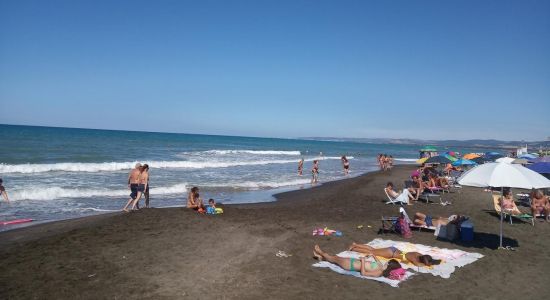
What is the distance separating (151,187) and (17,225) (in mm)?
8250

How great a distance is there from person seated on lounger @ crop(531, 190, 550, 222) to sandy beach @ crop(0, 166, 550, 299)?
0.59 metres

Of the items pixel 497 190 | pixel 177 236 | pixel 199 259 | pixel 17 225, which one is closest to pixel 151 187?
pixel 17 225

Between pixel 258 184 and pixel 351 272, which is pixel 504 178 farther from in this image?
pixel 258 184

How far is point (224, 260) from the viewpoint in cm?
763

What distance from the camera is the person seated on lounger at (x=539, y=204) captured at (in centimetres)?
1231

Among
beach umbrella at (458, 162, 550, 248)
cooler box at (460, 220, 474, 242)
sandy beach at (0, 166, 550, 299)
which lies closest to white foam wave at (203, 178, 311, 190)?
sandy beach at (0, 166, 550, 299)

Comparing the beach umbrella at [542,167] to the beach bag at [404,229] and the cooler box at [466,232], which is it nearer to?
the cooler box at [466,232]

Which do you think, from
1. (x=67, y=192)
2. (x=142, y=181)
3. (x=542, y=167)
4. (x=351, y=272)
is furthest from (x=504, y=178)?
(x=67, y=192)

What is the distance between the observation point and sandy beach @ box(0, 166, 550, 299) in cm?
611

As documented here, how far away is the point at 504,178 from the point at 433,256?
2.17m

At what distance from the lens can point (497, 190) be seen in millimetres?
19719

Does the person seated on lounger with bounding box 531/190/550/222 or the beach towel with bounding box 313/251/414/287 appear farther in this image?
the person seated on lounger with bounding box 531/190/550/222

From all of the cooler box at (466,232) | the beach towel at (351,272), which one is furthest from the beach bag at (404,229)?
the beach towel at (351,272)

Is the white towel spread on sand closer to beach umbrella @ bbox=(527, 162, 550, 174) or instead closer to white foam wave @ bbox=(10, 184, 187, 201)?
beach umbrella @ bbox=(527, 162, 550, 174)
